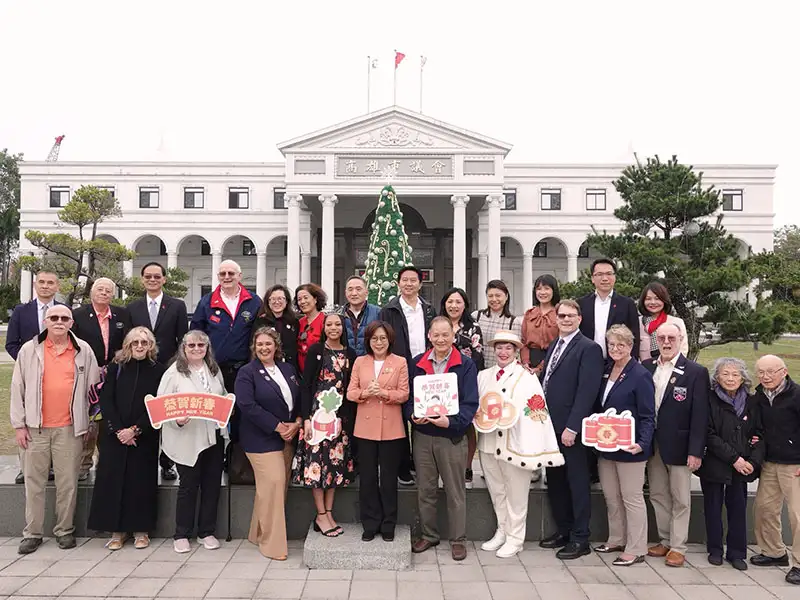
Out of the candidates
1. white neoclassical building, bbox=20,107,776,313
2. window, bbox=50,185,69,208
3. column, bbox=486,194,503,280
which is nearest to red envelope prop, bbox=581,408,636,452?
column, bbox=486,194,503,280

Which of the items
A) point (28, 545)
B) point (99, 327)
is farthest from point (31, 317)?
point (28, 545)

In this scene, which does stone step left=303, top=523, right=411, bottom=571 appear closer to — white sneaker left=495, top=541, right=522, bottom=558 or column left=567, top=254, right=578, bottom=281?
white sneaker left=495, top=541, right=522, bottom=558

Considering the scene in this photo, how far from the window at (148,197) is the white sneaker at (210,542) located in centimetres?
Result: 4057

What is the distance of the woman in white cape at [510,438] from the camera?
5.35 metres

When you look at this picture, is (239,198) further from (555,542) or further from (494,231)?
(555,542)

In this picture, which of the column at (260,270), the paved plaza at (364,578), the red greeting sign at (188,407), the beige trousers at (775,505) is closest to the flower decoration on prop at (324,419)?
the red greeting sign at (188,407)

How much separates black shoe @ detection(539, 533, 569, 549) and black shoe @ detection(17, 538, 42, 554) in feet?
15.3

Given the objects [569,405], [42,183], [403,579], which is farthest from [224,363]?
[42,183]

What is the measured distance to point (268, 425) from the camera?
532 cm

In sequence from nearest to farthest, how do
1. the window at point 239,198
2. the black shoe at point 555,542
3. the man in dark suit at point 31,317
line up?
the black shoe at point 555,542 < the man in dark suit at point 31,317 < the window at point 239,198

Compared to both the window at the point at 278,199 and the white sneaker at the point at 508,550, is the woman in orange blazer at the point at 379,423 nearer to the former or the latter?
the white sneaker at the point at 508,550

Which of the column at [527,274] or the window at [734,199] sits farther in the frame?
the column at [527,274]

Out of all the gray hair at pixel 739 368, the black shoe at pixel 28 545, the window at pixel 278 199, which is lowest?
the black shoe at pixel 28 545

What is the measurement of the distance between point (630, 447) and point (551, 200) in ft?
128
